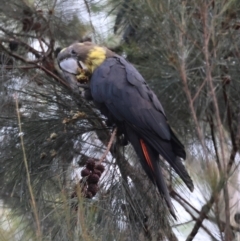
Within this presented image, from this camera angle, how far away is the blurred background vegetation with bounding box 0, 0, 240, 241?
1289mm

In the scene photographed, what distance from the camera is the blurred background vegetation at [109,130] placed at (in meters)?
1.29

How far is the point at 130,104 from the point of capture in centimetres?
180

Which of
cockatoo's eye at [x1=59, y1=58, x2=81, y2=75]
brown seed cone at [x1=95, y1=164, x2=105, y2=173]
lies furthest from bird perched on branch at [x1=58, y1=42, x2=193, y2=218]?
brown seed cone at [x1=95, y1=164, x2=105, y2=173]

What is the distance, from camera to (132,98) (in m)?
1.81

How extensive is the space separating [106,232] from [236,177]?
1.05 ft

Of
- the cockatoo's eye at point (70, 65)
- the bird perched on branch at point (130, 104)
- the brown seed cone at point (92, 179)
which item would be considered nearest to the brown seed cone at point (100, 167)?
the brown seed cone at point (92, 179)

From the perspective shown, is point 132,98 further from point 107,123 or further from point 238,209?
point 238,209

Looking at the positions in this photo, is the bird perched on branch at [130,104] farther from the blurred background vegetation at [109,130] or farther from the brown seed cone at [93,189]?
the brown seed cone at [93,189]

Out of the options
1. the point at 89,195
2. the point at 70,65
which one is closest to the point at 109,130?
the point at 70,65

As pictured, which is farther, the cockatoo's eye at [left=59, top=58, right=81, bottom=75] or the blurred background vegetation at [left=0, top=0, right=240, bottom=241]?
the cockatoo's eye at [left=59, top=58, right=81, bottom=75]

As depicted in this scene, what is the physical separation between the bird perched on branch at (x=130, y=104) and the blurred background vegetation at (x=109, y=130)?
4cm

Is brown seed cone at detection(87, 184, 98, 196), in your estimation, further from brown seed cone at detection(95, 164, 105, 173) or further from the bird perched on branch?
the bird perched on branch

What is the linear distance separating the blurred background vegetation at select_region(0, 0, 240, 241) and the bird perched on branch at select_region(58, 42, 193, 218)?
4cm

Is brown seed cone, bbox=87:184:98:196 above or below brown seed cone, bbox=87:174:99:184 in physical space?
below
